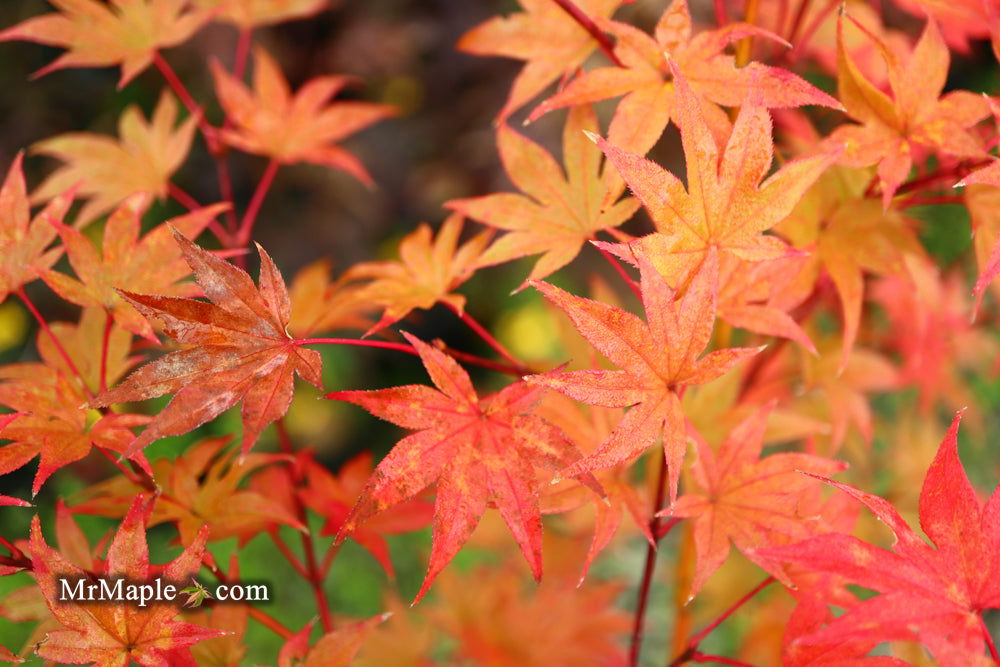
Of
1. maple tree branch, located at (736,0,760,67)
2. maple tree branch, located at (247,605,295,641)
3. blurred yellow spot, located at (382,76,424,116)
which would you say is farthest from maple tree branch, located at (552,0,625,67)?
blurred yellow spot, located at (382,76,424,116)

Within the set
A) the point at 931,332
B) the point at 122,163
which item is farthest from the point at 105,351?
the point at 931,332

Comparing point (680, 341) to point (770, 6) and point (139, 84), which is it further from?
point (139, 84)

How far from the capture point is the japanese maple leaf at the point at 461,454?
55 centimetres

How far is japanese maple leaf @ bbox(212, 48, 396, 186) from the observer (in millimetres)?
991

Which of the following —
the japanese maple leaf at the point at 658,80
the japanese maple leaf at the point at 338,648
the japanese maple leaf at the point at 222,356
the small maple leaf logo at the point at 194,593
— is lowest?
the japanese maple leaf at the point at 338,648

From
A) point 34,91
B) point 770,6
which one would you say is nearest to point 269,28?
point 34,91

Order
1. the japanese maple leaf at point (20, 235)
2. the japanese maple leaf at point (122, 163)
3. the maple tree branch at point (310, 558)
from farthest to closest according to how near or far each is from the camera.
Answer: 1. the japanese maple leaf at point (122, 163)
2. the maple tree branch at point (310, 558)
3. the japanese maple leaf at point (20, 235)

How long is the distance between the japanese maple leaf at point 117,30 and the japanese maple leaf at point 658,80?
525 millimetres

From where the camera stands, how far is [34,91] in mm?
2121

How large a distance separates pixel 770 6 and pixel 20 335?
75.5 inches

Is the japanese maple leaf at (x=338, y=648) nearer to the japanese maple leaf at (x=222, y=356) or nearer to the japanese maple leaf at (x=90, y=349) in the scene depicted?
the japanese maple leaf at (x=222, y=356)

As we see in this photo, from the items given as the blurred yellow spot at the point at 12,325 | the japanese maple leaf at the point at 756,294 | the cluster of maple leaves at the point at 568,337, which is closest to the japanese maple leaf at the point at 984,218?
the cluster of maple leaves at the point at 568,337

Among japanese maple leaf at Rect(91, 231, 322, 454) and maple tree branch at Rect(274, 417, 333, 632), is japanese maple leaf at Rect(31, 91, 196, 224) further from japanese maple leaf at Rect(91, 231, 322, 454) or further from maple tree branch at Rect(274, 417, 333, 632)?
japanese maple leaf at Rect(91, 231, 322, 454)

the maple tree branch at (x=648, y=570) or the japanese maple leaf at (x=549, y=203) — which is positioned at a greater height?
the japanese maple leaf at (x=549, y=203)
